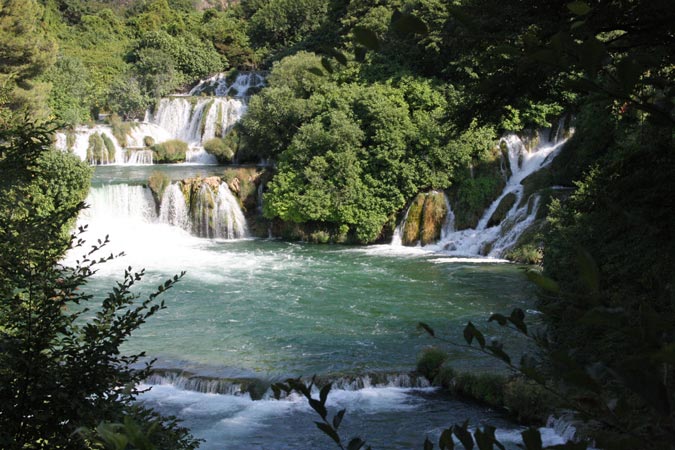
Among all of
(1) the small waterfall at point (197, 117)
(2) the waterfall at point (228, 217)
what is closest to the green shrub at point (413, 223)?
(2) the waterfall at point (228, 217)

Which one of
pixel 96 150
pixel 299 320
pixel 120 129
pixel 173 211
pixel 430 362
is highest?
pixel 120 129

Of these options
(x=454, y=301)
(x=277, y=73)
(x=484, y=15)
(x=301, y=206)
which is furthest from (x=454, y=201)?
(x=484, y=15)

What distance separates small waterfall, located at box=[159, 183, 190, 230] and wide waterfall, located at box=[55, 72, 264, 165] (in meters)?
7.70

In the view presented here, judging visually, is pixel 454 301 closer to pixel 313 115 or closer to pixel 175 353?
pixel 175 353

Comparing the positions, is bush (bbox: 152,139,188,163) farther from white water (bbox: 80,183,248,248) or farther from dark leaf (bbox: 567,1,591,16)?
dark leaf (bbox: 567,1,591,16)

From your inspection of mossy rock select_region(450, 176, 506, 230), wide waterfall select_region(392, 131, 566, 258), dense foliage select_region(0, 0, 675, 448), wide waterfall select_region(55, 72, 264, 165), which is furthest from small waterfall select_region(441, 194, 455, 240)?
wide waterfall select_region(55, 72, 264, 165)

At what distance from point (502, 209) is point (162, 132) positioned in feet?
64.6

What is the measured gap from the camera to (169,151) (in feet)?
99.6

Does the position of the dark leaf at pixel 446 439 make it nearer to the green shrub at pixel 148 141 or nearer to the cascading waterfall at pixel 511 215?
the cascading waterfall at pixel 511 215

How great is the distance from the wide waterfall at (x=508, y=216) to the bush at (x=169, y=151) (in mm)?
13848

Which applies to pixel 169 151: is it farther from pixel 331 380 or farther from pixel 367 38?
pixel 367 38

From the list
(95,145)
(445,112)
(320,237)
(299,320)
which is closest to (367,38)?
(445,112)

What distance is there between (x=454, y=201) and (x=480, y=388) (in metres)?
11.6

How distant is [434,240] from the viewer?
20281 mm
